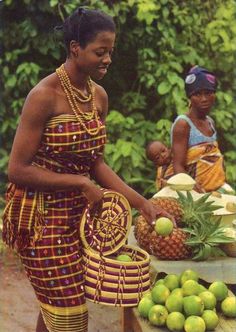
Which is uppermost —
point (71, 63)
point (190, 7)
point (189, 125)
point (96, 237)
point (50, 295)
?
point (190, 7)

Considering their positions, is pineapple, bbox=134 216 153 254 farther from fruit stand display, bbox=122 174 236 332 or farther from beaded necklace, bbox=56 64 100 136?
beaded necklace, bbox=56 64 100 136

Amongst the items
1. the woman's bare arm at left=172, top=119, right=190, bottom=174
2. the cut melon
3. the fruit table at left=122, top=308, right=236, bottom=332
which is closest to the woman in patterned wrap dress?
the fruit table at left=122, top=308, right=236, bottom=332

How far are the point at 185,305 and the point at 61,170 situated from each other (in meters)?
0.79

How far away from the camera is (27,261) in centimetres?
300

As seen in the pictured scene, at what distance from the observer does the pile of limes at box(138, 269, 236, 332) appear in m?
2.97

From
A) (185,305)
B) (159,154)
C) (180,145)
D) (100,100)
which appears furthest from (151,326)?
(159,154)

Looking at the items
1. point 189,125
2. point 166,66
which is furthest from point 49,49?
point 189,125

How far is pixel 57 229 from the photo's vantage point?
9.66 feet

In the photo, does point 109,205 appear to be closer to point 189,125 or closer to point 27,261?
point 27,261

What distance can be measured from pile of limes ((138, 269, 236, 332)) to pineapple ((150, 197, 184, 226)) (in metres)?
0.54

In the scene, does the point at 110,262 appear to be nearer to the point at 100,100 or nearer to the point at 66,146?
the point at 66,146

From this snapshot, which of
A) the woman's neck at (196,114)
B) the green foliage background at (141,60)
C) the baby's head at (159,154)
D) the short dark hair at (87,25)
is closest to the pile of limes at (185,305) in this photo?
the short dark hair at (87,25)

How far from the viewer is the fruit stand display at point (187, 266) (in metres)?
3.03

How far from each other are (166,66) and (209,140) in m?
2.03
